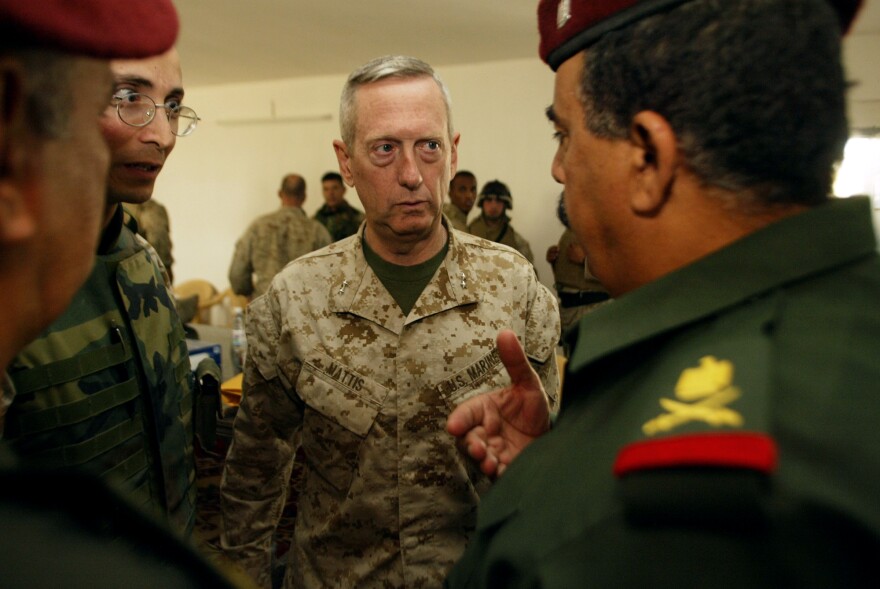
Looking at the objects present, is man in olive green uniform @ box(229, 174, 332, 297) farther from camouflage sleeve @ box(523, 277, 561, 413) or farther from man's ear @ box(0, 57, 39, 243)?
man's ear @ box(0, 57, 39, 243)

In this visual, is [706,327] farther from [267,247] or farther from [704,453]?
[267,247]

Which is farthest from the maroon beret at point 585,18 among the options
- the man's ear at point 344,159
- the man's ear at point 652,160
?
the man's ear at point 344,159

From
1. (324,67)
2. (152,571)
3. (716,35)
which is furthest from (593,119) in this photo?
(324,67)

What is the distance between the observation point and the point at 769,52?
0.61 meters

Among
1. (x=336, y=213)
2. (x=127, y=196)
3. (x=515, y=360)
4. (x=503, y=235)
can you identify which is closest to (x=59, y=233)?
(x=515, y=360)

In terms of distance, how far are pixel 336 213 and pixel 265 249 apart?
1339 mm

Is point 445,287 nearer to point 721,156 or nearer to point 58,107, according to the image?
point 721,156

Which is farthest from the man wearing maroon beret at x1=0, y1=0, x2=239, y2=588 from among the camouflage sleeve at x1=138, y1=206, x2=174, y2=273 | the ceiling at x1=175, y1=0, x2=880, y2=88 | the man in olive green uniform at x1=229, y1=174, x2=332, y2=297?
the camouflage sleeve at x1=138, y1=206, x2=174, y2=273

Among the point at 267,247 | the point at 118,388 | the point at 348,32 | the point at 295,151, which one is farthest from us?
the point at 295,151

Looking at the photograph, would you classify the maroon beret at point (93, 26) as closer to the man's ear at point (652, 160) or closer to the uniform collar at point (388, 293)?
the man's ear at point (652, 160)

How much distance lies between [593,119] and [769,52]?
0.20 m

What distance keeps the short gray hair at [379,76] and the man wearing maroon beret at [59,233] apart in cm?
88

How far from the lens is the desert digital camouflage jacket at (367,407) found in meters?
1.33

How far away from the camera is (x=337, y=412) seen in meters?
1.36
